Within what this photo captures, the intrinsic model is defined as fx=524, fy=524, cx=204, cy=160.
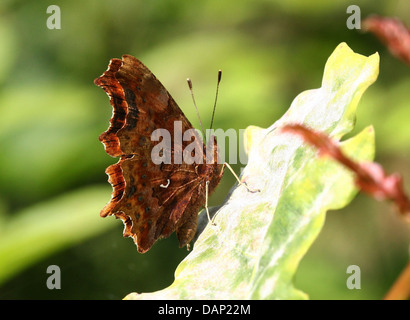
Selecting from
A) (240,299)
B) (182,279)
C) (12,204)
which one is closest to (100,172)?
(12,204)

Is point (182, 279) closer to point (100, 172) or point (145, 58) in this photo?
point (100, 172)

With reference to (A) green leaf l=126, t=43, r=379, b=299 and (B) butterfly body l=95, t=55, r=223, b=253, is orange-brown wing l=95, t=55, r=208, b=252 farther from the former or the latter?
(A) green leaf l=126, t=43, r=379, b=299

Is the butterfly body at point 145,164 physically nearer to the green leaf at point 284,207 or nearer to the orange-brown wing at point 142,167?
the orange-brown wing at point 142,167

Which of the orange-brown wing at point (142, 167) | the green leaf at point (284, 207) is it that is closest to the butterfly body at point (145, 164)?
the orange-brown wing at point (142, 167)

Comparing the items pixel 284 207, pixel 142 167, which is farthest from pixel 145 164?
pixel 284 207
